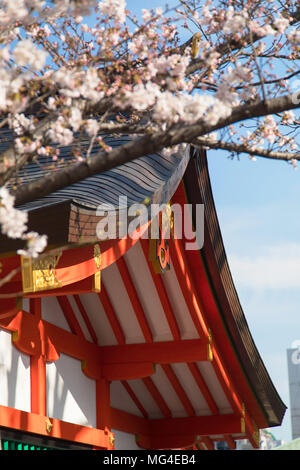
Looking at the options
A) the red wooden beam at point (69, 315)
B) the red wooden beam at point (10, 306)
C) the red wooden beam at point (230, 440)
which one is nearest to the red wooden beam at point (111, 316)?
the red wooden beam at point (69, 315)

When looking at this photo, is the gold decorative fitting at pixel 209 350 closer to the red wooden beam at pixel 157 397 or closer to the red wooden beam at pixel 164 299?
the red wooden beam at pixel 164 299

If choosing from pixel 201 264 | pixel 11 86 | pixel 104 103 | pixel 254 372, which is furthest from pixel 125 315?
pixel 11 86

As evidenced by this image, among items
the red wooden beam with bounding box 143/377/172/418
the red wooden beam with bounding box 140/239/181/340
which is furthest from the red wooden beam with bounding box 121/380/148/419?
the red wooden beam with bounding box 140/239/181/340

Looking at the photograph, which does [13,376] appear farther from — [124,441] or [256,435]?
[256,435]

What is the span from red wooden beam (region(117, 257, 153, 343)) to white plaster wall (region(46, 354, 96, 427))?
2.40ft

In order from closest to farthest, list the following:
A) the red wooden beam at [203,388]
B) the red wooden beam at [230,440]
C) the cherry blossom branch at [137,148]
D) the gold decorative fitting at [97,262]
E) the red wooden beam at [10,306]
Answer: the cherry blossom branch at [137,148], the gold decorative fitting at [97,262], the red wooden beam at [10,306], the red wooden beam at [203,388], the red wooden beam at [230,440]

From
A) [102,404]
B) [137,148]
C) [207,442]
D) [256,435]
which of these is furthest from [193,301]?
[137,148]

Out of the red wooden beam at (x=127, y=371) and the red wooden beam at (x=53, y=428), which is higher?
the red wooden beam at (x=127, y=371)

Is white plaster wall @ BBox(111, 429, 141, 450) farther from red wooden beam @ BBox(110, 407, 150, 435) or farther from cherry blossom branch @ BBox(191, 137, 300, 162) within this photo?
cherry blossom branch @ BBox(191, 137, 300, 162)

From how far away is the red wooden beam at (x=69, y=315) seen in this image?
250 inches

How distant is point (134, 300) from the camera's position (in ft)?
22.1

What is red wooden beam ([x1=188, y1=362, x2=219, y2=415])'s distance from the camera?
7574 millimetres

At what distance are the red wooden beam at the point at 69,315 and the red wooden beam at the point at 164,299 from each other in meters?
0.86
